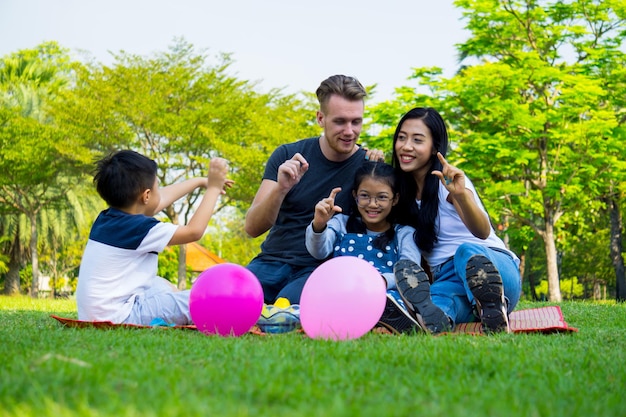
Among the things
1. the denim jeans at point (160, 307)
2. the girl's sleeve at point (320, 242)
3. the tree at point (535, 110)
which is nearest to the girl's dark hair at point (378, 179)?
the girl's sleeve at point (320, 242)

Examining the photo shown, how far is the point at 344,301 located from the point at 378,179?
4.56 ft

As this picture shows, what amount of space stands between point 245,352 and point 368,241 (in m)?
1.98

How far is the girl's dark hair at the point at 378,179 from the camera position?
4594 mm

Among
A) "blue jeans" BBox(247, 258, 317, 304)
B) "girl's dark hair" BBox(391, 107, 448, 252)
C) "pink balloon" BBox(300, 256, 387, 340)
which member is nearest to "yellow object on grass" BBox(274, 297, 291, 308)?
"blue jeans" BBox(247, 258, 317, 304)

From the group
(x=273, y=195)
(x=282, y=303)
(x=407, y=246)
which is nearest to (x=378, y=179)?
(x=407, y=246)

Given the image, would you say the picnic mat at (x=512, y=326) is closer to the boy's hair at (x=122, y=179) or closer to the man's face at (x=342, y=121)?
the boy's hair at (x=122, y=179)

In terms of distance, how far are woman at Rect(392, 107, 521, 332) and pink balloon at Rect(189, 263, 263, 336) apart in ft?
2.72

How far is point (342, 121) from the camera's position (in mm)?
4988

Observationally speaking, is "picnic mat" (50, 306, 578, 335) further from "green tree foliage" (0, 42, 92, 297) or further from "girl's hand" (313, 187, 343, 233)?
"green tree foliage" (0, 42, 92, 297)

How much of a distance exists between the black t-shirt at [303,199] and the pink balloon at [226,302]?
54.1 inches

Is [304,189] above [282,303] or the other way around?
above

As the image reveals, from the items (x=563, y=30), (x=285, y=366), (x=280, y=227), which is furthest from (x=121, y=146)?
(x=285, y=366)

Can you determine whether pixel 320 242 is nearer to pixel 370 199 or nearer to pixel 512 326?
pixel 370 199

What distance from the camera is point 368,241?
4.62 meters
